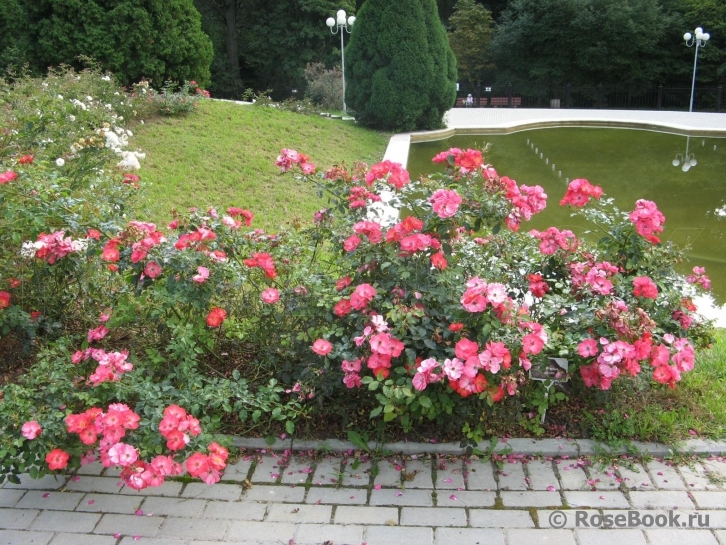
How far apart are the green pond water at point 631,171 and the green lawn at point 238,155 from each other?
Result: 1.36 meters

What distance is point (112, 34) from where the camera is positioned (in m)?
10.1

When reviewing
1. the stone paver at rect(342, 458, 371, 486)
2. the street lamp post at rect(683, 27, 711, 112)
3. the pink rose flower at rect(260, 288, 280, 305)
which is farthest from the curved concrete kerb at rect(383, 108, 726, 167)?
the stone paver at rect(342, 458, 371, 486)

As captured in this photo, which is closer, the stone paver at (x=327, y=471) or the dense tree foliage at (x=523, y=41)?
the stone paver at (x=327, y=471)

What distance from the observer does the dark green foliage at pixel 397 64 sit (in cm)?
1163

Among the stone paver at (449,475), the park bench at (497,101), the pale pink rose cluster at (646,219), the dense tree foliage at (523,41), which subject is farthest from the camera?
the park bench at (497,101)

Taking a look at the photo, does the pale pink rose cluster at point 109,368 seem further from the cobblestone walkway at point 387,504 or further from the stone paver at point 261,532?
the stone paver at point 261,532

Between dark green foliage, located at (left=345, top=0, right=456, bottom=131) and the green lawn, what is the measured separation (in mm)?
914

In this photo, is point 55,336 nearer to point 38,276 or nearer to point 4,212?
point 38,276

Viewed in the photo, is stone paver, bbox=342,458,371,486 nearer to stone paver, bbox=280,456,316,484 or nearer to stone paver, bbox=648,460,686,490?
stone paver, bbox=280,456,316,484

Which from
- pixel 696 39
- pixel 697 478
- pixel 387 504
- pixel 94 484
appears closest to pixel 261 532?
pixel 387 504

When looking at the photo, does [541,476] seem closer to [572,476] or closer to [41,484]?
[572,476]

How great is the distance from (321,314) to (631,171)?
25.5 feet

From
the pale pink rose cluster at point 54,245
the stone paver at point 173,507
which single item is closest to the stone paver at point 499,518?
the stone paver at point 173,507

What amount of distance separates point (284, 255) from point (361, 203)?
47 cm
